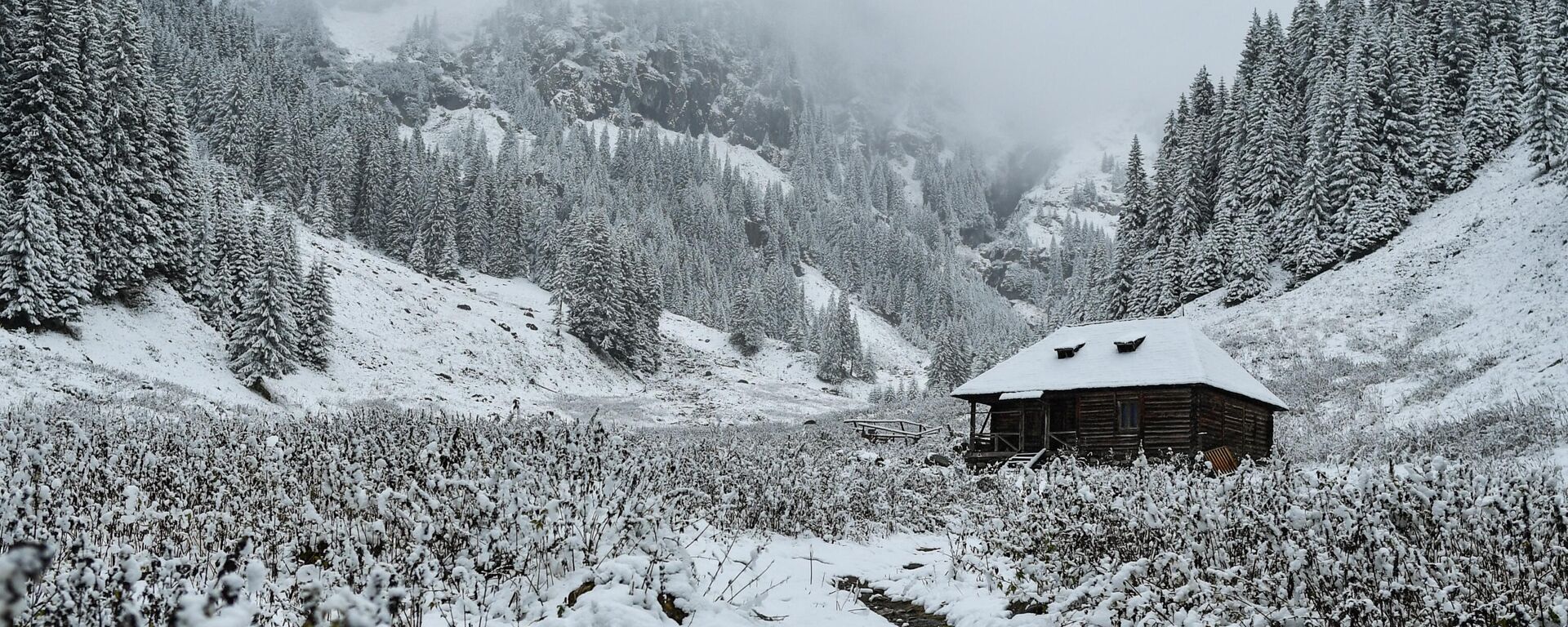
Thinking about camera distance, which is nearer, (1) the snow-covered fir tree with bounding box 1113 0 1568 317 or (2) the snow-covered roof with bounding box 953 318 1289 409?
(2) the snow-covered roof with bounding box 953 318 1289 409

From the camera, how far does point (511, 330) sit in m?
62.6

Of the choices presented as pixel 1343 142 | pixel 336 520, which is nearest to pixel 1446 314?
pixel 1343 142

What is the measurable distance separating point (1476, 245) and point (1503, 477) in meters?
44.0

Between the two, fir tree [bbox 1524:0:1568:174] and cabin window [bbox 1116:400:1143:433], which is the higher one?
fir tree [bbox 1524:0:1568:174]

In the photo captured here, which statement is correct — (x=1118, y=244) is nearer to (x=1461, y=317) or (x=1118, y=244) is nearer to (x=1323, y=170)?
(x=1323, y=170)

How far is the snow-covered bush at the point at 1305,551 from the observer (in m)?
5.16

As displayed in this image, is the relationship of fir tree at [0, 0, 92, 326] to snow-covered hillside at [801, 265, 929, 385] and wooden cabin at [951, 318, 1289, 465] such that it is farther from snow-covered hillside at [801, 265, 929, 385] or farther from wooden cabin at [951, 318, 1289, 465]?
snow-covered hillside at [801, 265, 929, 385]

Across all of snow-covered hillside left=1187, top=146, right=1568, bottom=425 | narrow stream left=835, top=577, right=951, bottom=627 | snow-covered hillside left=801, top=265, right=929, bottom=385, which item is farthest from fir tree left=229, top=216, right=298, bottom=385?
snow-covered hillside left=801, top=265, right=929, bottom=385

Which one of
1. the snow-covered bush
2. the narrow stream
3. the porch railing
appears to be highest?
the snow-covered bush

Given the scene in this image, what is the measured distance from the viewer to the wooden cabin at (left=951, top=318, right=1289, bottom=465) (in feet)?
83.0

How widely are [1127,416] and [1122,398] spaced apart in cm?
64

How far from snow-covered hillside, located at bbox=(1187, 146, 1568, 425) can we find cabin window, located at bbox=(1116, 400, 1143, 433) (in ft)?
25.1

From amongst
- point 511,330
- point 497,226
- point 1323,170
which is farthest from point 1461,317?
point 497,226

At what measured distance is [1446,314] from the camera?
38.0m
